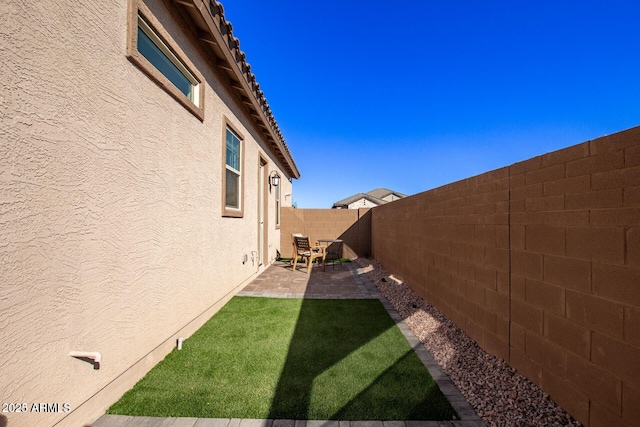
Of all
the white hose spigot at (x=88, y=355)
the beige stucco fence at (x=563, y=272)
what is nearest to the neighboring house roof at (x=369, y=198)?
the beige stucco fence at (x=563, y=272)

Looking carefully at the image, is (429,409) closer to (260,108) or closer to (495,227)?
(495,227)

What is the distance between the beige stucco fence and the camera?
1590 millimetres

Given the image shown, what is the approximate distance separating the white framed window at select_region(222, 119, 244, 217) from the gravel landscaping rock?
3824 millimetres

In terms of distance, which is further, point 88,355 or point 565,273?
point 565,273

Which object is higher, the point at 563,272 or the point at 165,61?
the point at 165,61

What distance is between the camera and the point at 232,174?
544cm

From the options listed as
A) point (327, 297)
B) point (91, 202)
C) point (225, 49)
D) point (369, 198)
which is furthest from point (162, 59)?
point (369, 198)

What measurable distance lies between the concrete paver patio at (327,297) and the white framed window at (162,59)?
10.3ft

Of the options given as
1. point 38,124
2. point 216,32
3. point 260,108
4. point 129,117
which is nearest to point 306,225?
point 260,108

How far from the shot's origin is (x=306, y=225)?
37.2 feet

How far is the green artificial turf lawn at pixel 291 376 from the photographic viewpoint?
217 centimetres

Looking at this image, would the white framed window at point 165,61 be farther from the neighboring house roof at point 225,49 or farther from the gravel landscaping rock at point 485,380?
the gravel landscaping rock at point 485,380

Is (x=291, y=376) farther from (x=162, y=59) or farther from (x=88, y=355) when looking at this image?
(x=162, y=59)

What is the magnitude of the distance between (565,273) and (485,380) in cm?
128
